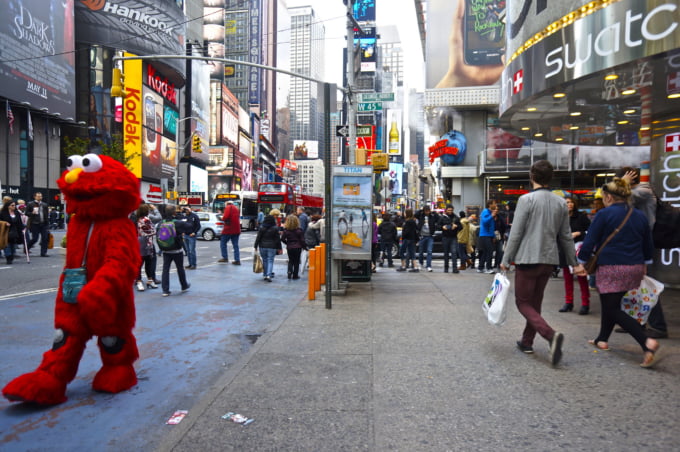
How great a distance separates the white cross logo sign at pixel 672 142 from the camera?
843cm

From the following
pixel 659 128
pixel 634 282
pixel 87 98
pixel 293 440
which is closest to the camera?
pixel 293 440

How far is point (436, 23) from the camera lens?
35.9 meters

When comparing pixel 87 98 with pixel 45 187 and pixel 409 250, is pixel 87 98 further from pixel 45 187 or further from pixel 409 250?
pixel 409 250

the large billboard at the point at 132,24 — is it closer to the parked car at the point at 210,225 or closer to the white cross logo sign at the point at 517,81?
the parked car at the point at 210,225

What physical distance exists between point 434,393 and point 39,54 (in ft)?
141

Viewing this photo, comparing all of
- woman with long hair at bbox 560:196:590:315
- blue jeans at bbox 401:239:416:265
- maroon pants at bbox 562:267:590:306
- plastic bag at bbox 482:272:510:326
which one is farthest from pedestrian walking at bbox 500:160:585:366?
blue jeans at bbox 401:239:416:265

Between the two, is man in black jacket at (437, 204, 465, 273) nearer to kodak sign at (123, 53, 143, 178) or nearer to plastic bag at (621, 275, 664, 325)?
plastic bag at (621, 275, 664, 325)

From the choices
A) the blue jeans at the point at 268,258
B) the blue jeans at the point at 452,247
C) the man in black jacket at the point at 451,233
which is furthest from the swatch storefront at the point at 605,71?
the blue jeans at the point at 268,258

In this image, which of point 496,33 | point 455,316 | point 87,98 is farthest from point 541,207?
point 87,98

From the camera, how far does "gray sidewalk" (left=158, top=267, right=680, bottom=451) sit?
3.06 m

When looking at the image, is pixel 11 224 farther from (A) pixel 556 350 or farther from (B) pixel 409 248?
(A) pixel 556 350

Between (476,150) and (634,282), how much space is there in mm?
29164

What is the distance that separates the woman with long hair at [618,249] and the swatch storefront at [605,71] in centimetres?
299

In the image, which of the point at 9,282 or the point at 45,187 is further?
the point at 45,187
